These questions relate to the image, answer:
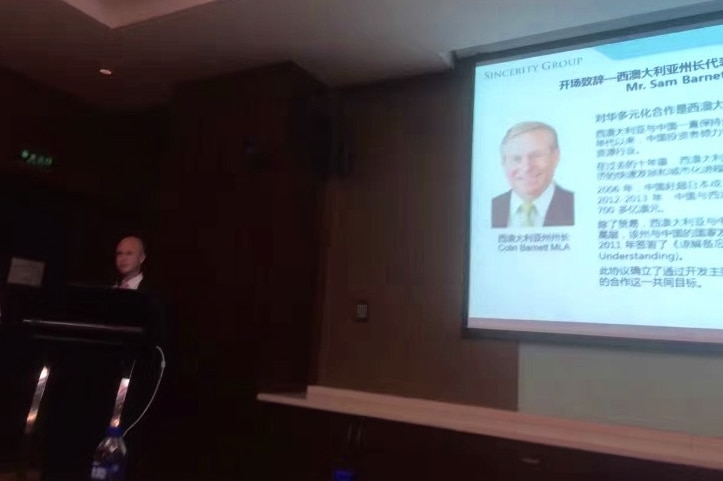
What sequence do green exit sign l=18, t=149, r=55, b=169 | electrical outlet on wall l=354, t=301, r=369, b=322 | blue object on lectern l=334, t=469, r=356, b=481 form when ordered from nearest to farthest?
1. blue object on lectern l=334, t=469, r=356, b=481
2. electrical outlet on wall l=354, t=301, r=369, b=322
3. green exit sign l=18, t=149, r=55, b=169

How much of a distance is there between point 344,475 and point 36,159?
2.39 metres

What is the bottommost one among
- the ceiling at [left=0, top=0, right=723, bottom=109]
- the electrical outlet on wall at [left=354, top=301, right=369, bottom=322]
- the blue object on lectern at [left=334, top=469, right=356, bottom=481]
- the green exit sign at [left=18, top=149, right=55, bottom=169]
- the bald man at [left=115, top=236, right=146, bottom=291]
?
the blue object on lectern at [left=334, top=469, right=356, bottom=481]

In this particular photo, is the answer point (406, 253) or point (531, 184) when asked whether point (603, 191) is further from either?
point (406, 253)

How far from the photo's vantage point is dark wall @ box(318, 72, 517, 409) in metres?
2.66

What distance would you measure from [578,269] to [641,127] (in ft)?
1.93

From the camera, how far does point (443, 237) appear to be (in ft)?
9.05

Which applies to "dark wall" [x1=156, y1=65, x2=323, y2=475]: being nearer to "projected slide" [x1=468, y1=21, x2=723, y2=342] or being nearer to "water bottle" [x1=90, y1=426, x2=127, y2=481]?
"water bottle" [x1=90, y1=426, x2=127, y2=481]

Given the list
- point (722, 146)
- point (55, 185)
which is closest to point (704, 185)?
point (722, 146)

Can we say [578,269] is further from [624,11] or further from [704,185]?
[624,11]

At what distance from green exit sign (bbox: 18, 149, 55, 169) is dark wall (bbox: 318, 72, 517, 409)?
1.61m

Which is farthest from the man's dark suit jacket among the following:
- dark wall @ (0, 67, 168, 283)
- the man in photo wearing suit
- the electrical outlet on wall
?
dark wall @ (0, 67, 168, 283)

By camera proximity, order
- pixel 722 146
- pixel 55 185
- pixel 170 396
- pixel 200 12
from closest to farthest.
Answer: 1. pixel 722 146
2. pixel 200 12
3. pixel 170 396
4. pixel 55 185

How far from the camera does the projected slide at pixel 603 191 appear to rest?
2.24m

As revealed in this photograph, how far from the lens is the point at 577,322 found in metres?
2.38
